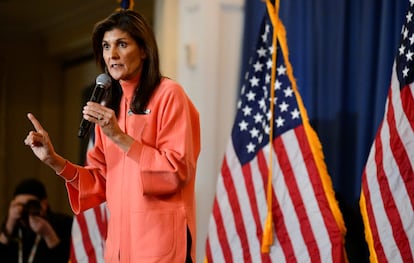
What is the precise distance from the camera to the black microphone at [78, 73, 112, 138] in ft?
4.97

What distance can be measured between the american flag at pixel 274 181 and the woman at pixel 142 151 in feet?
2.75

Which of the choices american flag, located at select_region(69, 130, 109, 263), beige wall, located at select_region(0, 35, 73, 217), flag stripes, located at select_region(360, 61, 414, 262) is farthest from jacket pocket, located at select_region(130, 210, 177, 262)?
beige wall, located at select_region(0, 35, 73, 217)

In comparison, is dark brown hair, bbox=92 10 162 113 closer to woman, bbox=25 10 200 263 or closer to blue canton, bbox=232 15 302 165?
woman, bbox=25 10 200 263

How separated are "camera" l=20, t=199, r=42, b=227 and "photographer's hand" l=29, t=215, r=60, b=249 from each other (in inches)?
1.1

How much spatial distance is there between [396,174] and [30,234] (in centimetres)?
182

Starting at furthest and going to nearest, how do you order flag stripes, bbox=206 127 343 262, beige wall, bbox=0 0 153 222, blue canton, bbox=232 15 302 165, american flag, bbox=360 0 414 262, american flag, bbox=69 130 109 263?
beige wall, bbox=0 0 153 222
american flag, bbox=69 130 109 263
blue canton, bbox=232 15 302 165
flag stripes, bbox=206 127 343 262
american flag, bbox=360 0 414 262

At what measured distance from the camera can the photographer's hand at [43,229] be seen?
10.3 ft

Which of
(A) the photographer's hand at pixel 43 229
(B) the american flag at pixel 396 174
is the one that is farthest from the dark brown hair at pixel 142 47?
(A) the photographer's hand at pixel 43 229

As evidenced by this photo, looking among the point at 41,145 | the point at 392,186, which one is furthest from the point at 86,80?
the point at 41,145

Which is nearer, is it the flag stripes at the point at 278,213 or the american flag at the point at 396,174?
the american flag at the point at 396,174

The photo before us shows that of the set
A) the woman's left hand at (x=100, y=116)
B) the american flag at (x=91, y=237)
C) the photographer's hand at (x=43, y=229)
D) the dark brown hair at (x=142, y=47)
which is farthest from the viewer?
the photographer's hand at (x=43, y=229)

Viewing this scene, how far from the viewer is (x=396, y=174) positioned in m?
2.10

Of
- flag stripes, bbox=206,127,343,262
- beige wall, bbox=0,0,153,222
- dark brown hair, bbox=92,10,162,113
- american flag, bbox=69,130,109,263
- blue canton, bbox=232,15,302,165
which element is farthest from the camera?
beige wall, bbox=0,0,153,222

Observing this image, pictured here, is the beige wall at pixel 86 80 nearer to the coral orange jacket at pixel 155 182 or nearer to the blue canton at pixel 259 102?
the blue canton at pixel 259 102
